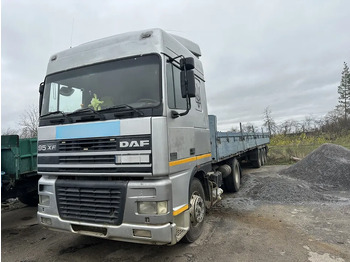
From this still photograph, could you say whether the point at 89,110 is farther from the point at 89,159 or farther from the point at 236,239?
the point at 236,239

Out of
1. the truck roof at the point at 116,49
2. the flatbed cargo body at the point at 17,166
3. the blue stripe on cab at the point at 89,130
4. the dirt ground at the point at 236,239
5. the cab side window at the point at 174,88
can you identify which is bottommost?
the dirt ground at the point at 236,239

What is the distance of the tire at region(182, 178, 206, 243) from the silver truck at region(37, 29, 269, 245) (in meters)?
0.02

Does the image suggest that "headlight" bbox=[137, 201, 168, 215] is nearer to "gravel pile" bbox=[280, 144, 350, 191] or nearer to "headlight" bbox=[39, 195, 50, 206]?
"headlight" bbox=[39, 195, 50, 206]

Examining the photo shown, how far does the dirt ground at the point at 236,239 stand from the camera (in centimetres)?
357

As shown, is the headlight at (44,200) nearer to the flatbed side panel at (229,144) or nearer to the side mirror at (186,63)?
the side mirror at (186,63)

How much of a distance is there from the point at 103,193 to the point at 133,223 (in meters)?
0.53

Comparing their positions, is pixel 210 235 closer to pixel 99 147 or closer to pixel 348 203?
pixel 99 147

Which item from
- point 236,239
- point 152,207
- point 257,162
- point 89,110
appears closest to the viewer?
point 152,207

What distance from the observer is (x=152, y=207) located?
297 cm

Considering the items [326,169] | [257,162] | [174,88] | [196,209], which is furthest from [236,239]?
[257,162]

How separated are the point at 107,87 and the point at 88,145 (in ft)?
2.69

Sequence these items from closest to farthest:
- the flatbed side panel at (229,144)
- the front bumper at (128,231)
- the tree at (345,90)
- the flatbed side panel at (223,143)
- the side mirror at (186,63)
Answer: the front bumper at (128,231)
the side mirror at (186,63)
the flatbed side panel at (223,143)
the flatbed side panel at (229,144)
the tree at (345,90)

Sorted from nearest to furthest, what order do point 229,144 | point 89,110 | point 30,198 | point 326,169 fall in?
point 89,110 < point 30,198 < point 229,144 < point 326,169

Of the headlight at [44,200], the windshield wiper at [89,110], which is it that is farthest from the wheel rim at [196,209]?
the headlight at [44,200]
